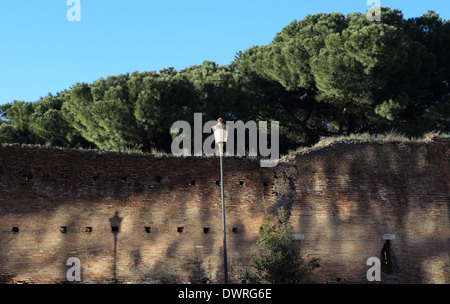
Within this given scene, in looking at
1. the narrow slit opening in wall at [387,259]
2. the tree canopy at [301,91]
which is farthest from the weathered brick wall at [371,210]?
the tree canopy at [301,91]

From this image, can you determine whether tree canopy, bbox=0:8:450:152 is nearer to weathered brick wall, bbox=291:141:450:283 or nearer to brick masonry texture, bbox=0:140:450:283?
brick masonry texture, bbox=0:140:450:283

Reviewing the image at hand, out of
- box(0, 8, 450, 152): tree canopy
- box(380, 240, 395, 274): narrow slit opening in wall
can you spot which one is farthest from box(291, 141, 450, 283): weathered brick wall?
box(0, 8, 450, 152): tree canopy

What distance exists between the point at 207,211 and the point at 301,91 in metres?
10.6

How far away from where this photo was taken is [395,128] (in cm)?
2161

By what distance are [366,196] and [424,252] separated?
213 cm

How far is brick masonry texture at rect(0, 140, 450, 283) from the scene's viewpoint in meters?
13.9

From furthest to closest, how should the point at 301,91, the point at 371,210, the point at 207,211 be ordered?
the point at 301,91 < the point at 371,210 < the point at 207,211

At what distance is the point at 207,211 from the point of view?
1498 cm

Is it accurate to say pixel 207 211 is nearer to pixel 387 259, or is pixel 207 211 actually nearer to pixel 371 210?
pixel 371 210

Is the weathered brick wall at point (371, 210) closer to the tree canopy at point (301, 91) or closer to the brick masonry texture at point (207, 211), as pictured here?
the brick masonry texture at point (207, 211)

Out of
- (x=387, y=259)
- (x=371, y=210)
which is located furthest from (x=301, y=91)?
(x=387, y=259)

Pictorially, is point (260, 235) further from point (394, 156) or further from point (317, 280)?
point (394, 156)
